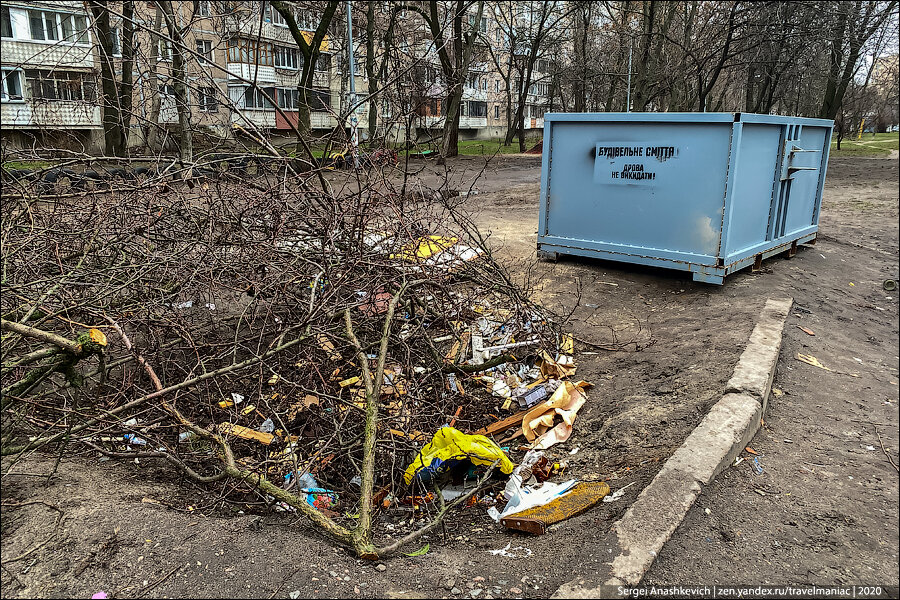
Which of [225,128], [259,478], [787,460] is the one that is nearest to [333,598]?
[259,478]

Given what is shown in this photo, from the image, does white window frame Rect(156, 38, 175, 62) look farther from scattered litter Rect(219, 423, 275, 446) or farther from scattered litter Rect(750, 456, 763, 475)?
scattered litter Rect(750, 456, 763, 475)

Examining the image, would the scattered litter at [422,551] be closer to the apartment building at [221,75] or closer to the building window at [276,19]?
the apartment building at [221,75]

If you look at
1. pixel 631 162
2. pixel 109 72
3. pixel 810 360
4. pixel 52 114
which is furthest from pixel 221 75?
pixel 810 360

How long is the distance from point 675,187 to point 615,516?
3.96 m

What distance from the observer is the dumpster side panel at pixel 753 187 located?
5719 millimetres

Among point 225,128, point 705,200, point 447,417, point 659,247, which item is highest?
point 225,128

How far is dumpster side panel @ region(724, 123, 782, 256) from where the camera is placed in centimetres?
572

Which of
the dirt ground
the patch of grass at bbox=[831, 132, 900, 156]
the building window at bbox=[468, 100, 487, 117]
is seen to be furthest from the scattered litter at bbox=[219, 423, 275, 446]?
the building window at bbox=[468, 100, 487, 117]

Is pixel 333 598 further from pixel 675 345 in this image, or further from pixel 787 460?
pixel 675 345

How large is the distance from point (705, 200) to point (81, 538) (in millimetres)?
5285

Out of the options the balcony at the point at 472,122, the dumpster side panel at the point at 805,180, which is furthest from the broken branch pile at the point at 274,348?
the balcony at the point at 472,122

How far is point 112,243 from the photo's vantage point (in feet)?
14.1

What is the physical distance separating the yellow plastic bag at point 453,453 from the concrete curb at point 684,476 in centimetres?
→ 88

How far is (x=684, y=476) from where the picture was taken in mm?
2781
